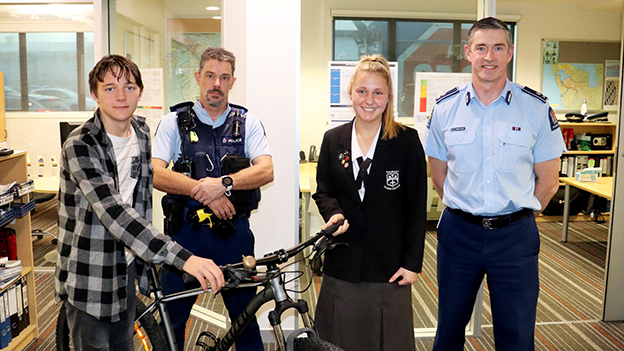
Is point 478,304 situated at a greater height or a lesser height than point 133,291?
lesser

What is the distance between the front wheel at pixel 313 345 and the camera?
1.65 m

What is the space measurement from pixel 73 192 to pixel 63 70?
21.4 feet

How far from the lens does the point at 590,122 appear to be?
24.4 feet

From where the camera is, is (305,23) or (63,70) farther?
(63,70)

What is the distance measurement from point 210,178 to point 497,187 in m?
1.30

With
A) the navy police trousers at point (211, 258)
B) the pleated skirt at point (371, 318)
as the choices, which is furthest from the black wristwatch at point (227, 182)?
the pleated skirt at point (371, 318)

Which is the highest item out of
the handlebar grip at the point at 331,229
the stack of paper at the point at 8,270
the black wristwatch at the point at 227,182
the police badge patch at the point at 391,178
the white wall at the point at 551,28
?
the white wall at the point at 551,28

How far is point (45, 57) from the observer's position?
7.44 m

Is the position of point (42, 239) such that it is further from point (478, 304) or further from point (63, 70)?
point (478, 304)

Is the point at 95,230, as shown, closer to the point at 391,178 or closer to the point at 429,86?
the point at 391,178

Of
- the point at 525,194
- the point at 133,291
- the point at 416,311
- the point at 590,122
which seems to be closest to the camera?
the point at 133,291

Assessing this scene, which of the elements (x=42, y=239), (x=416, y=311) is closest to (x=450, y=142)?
(x=416, y=311)

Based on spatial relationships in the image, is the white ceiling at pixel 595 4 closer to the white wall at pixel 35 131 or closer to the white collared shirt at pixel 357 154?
the white collared shirt at pixel 357 154

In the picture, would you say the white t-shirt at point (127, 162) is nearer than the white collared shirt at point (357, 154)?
Yes
